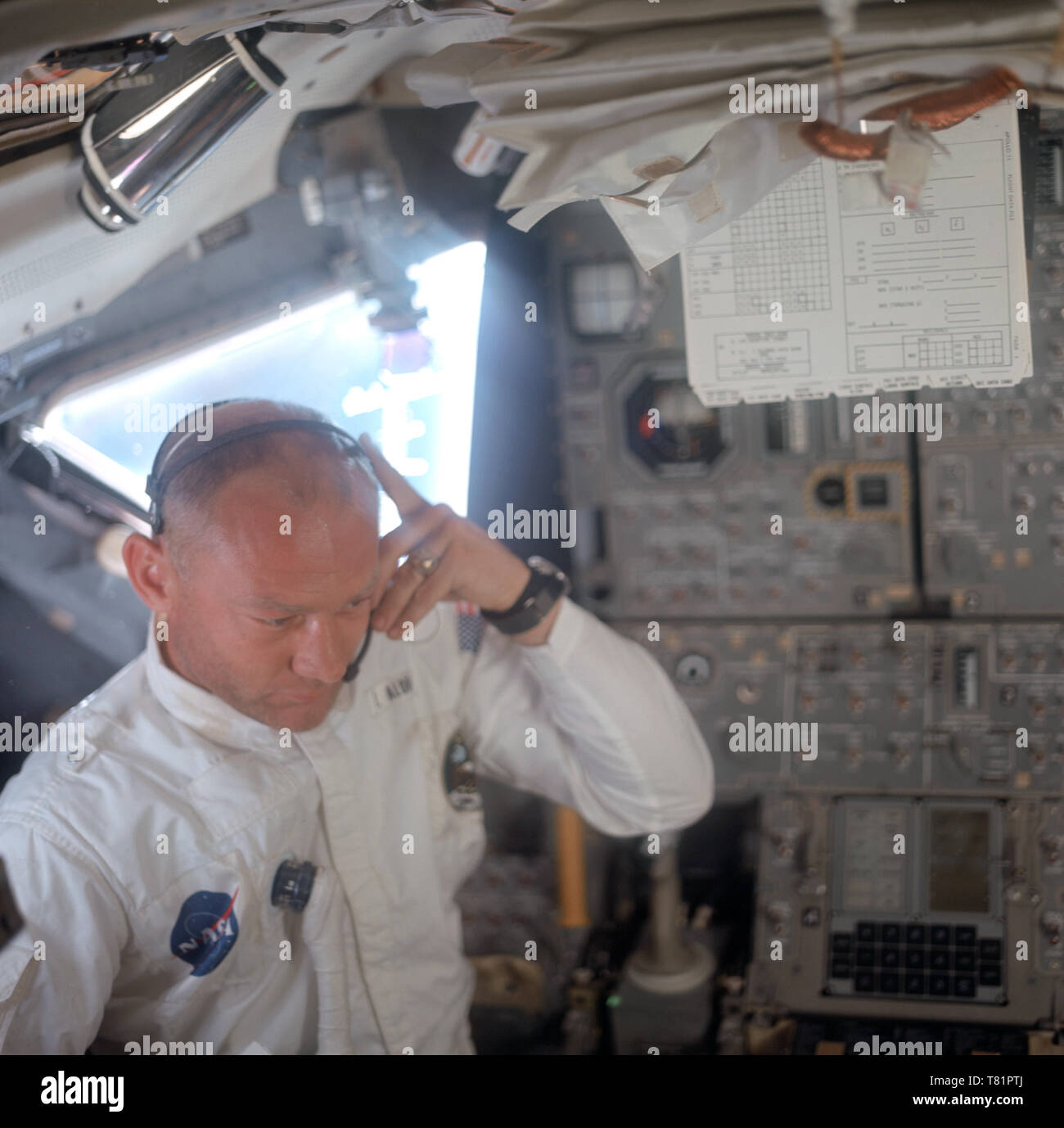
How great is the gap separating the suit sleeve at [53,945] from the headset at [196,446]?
56cm

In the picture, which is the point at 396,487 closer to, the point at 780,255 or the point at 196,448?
the point at 196,448

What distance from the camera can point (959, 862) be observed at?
261 cm

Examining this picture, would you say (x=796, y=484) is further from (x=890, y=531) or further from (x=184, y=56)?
(x=184, y=56)

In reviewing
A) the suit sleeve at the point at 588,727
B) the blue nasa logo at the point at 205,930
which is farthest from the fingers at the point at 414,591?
the blue nasa logo at the point at 205,930

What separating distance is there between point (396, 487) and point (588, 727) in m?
0.61

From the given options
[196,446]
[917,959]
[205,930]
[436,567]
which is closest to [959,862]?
[917,959]

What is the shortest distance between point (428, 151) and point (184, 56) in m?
1.15

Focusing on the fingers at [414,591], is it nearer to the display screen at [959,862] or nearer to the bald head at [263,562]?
the bald head at [263,562]

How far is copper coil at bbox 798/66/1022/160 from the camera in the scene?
5.20 feet

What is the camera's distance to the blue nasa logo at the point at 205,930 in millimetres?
1923

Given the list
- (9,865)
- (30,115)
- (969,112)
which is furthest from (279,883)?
(969,112)

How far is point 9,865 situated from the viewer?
1798 millimetres

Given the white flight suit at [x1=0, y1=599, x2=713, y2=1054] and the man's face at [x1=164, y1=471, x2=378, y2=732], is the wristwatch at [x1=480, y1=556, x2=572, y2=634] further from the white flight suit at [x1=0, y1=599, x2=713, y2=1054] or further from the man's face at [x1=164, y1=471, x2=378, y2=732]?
the man's face at [x1=164, y1=471, x2=378, y2=732]

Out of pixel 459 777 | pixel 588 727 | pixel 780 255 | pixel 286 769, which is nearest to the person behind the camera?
pixel 780 255
